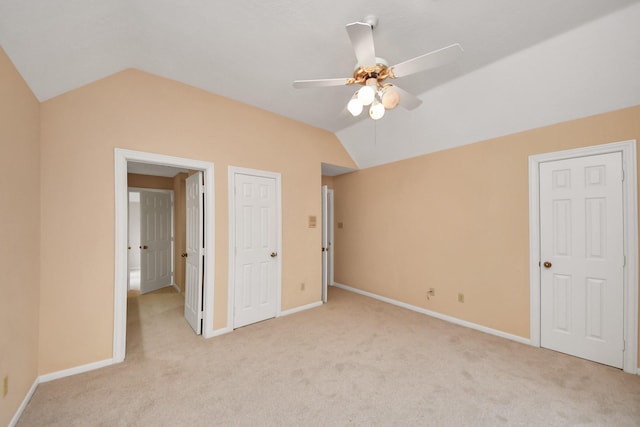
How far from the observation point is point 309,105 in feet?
10.9

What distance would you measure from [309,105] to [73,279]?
3108 millimetres

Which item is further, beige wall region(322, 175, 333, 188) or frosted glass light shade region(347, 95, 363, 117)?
beige wall region(322, 175, 333, 188)

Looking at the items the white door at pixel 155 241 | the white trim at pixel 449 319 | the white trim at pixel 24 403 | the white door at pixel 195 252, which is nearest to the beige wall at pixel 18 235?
the white trim at pixel 24 403

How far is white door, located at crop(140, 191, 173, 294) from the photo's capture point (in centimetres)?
495

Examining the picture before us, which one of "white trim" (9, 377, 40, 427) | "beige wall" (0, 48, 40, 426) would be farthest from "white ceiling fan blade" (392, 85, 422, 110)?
"white trim" (9, 377, 40, 427)

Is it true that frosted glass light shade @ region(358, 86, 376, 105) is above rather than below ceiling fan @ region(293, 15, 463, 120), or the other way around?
below

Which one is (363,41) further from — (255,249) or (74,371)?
(74,371)

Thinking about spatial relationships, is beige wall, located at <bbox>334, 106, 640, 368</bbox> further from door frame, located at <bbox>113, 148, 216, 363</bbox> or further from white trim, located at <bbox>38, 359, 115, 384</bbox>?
white trim, located at <bbox>38, 359, 115, 384</bbox>

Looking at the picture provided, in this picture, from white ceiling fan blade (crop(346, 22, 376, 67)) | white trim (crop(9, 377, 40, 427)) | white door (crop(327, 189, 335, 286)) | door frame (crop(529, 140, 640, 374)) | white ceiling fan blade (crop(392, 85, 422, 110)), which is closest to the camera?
white ceiling fan blade (crop(346, 22, 376, 67))

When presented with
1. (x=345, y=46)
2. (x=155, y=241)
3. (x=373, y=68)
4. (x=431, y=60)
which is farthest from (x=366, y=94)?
(x=155, y=241)

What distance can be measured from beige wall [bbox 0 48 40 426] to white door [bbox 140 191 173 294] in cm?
307

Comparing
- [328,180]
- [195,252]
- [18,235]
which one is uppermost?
[328,180]

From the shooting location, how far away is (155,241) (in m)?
5.17

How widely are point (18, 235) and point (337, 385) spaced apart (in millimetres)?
2639
